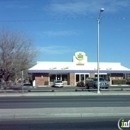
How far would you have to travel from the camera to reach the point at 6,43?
4016 centimetres

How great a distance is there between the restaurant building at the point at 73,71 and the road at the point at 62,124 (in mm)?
40036

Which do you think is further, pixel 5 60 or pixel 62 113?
pixel 5 60

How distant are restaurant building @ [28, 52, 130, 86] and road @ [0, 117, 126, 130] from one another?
40.0 meters

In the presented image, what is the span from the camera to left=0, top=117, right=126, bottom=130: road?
913 centimetres

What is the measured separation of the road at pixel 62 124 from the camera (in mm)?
9133

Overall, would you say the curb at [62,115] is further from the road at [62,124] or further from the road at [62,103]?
the road at [62,103]

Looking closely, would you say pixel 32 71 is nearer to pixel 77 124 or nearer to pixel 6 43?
pixel 6 43

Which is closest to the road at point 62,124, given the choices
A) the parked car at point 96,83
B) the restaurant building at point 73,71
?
the parked car at point 96,83

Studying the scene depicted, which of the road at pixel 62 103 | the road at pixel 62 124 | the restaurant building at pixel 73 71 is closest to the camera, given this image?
the road at pixel 62 124

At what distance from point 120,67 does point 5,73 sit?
25.6 meters

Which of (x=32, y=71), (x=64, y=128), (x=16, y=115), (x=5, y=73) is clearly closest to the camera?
(x=64, y=128)

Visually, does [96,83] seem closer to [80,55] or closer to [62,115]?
[80,55]

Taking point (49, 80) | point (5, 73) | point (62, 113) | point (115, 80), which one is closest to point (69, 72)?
point (49, 80)

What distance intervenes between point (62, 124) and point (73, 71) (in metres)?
41.9
